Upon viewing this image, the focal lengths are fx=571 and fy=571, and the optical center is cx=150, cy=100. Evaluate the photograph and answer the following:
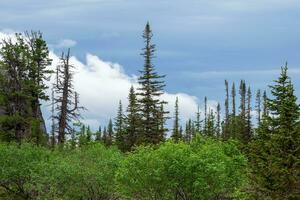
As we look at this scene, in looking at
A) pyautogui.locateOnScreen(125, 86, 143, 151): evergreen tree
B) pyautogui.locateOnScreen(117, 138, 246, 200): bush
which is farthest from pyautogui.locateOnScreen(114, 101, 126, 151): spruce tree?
pyautogui.locateOnScreen(117, 138, 246, 200): bush

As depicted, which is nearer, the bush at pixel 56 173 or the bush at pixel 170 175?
the bush at pixel 170 175

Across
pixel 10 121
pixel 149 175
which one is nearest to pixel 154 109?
pixel 10 121

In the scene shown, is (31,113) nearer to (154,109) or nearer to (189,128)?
(154,109)

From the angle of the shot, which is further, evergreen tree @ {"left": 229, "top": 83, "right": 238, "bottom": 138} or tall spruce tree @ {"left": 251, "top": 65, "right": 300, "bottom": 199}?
evergreen tree @ {"left": 229, "top": 83, "right": 238, "bottom": 138}

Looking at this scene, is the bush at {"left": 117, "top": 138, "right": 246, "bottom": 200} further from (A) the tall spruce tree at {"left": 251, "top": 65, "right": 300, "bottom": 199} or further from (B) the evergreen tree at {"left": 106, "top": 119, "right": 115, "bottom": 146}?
(B) the evergreen tree at {"left": 106, "top": 119, "right": 115, "bottom": 146}

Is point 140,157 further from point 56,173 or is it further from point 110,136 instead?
point 110,136

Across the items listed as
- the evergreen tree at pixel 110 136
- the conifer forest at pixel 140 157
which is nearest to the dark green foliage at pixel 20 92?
the conifer forest at pixel 140 157

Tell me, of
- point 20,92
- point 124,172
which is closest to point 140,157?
point 124,172

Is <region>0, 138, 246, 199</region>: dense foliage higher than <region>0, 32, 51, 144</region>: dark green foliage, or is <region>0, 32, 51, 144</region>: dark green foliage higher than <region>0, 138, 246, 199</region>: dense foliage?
<region>0, 32, 51, 144</region>: dark green foliage

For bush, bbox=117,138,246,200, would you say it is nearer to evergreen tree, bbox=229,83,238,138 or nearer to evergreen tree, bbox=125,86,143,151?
evergreen tree, bbox=125,86,143,151

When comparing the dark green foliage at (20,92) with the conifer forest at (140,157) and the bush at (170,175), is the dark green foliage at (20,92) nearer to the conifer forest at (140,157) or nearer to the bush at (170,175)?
the conifer forest at (140,157)

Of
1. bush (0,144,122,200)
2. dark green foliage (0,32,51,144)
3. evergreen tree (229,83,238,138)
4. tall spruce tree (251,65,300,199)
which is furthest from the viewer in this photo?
evergreen tree (229,83,238,138)

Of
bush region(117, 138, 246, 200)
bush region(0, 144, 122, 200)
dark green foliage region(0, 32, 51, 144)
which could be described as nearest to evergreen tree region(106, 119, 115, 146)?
dark green foliage region(0, 32, 51, 144)

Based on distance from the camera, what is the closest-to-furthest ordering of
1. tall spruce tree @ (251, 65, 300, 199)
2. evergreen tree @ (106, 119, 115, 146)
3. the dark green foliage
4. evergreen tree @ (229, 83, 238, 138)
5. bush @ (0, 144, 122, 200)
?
tall spruce tree @ (251, 65, 300, 199)
bush @ (0, 144, 122, 200)
the dark green foliage
evergreen tree @ (229, 83, 238, 138)
evergreen tree @ (106, 119, 115, 146)
